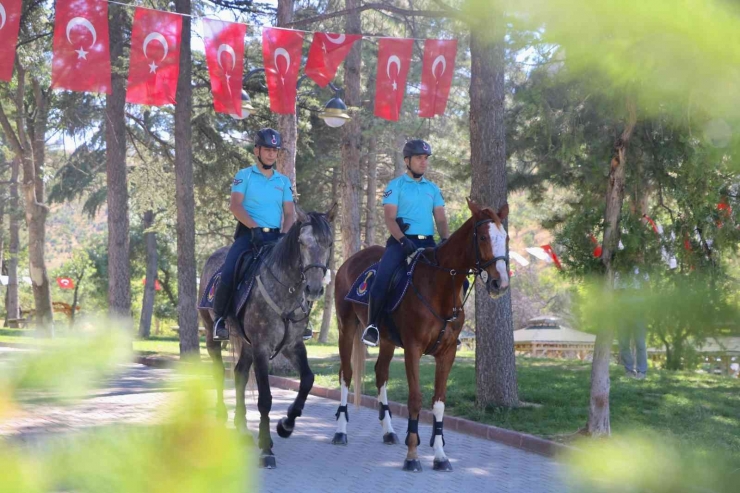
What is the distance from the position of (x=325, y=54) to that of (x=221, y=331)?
809 centimetres

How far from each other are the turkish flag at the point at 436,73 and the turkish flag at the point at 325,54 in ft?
4.92

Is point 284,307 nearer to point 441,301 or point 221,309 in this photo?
point 221,309

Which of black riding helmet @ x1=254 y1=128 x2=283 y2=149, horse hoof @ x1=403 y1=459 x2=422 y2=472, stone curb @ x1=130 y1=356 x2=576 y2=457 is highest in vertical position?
black riding helmet @ x1=254 y1=128 x2=283 y2=149

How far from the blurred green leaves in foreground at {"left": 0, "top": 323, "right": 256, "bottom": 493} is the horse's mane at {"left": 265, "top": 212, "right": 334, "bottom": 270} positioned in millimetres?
7061

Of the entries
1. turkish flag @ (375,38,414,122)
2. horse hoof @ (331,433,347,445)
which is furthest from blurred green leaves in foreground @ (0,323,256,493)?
turkish flag @ (375,38,414,122)

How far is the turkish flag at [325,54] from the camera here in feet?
51.6

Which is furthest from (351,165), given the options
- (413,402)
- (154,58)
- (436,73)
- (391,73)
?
(413,402)

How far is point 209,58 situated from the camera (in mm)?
15289

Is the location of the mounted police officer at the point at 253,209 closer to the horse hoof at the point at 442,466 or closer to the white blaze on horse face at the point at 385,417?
the white blaze on horse face at the point at 385,417

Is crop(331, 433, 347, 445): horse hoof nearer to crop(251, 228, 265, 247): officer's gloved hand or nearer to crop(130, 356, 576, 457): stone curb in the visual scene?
crop(130, 356, 576, 457): stone curb

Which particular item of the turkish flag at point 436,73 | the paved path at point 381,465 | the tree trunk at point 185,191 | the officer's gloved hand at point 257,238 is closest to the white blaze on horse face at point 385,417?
the paved path at point 381,465

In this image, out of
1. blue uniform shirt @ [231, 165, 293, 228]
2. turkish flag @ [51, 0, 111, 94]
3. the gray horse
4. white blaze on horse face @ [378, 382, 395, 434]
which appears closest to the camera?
the gray horse

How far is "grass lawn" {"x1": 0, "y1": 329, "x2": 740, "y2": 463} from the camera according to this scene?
408 inches

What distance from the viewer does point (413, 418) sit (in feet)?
28.2
